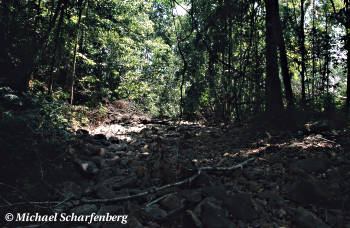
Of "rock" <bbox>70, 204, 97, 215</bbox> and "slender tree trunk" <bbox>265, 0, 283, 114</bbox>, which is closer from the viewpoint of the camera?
"rock" <bbox>70, 204, 97, 215</bbox>

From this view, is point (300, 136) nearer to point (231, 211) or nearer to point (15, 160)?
point (231, 211)

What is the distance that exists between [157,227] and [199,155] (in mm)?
2375

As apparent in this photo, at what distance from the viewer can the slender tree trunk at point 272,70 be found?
573 centimetres

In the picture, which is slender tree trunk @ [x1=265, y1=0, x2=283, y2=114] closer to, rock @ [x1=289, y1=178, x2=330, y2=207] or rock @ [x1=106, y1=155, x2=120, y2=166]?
rock @ [x1=289, y1=178, x2=330, y2=207]

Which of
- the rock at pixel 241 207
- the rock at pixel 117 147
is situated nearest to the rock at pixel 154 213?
the rock at pixel 241 207

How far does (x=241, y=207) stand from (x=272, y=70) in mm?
4247

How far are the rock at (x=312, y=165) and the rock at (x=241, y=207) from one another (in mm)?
1020

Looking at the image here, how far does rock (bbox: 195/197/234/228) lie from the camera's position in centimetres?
223

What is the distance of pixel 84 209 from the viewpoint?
104 inches

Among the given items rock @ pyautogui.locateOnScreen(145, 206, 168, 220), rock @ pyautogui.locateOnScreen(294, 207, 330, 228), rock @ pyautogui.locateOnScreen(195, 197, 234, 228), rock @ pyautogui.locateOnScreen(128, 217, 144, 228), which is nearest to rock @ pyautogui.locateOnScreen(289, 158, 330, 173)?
rock @ pyautogui.locateOnScreen(294, 207, 330, 228)

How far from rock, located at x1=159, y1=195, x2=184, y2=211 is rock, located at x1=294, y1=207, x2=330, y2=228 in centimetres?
116

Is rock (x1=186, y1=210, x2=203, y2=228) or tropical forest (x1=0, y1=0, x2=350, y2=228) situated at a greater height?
tropical forest (x1=0, y1=0, x2=350, y2=228)

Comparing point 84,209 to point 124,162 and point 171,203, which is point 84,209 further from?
point 124,162

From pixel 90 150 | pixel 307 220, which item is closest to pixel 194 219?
pixel 307 220
